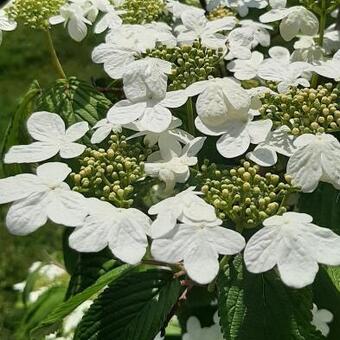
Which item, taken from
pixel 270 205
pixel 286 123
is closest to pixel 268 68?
pixel 286 123

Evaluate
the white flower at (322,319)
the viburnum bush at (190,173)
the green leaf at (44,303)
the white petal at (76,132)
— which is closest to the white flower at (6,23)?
the viburnum bush at (190,173)

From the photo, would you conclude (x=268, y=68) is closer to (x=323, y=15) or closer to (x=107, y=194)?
(x=323, y=15)

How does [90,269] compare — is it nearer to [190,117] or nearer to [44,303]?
[190,117]

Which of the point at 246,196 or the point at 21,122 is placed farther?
the point at 21,122

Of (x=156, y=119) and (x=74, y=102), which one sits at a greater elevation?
(x=156, y=119)

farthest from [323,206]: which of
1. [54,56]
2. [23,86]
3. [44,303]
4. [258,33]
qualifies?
[23,86]

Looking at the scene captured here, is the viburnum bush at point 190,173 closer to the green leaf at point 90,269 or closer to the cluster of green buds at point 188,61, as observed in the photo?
the cluster of green buds at point 188,61
